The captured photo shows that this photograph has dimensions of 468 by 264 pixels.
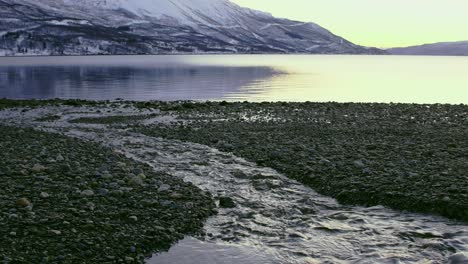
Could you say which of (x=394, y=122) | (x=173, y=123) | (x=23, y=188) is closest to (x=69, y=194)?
(x=23, y=188)

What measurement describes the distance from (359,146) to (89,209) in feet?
44.5

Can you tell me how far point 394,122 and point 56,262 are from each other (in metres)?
25.7

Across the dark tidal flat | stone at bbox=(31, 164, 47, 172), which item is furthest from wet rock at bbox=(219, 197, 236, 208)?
stone at bbox=(31, 164, 47, 172)

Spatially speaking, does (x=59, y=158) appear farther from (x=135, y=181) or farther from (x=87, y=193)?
(x=87, y=193)

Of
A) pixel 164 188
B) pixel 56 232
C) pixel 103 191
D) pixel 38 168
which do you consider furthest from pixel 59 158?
pixel 56 232

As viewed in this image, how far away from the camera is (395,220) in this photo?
1255 cm

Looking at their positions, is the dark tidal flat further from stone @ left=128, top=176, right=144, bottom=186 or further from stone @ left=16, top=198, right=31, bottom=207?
stone @ left=16, top=198, right=31, bottom=207

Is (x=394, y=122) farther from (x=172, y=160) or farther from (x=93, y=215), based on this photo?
(x=93, y=215)

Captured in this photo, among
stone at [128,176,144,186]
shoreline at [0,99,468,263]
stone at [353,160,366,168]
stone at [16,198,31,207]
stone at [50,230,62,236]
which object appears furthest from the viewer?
stone at [353,160,366,168]

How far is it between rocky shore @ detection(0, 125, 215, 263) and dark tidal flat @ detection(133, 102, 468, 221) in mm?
5072

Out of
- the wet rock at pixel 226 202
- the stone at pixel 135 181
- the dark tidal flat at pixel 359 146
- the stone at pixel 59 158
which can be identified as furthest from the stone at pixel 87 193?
the dark tidal flat at pixel 359 146

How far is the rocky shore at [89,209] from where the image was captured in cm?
968

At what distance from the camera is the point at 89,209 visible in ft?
38.9

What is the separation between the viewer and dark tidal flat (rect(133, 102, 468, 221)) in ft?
46.7
